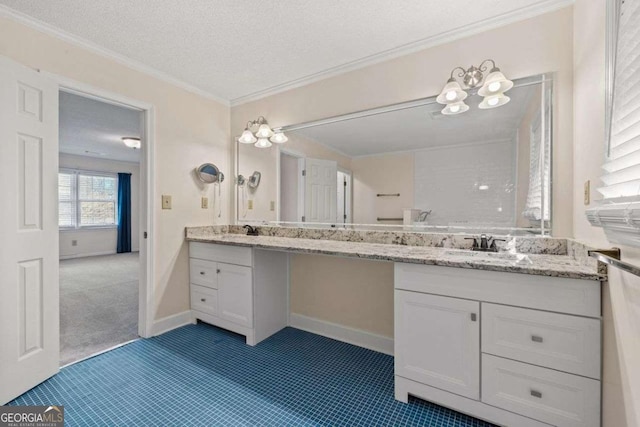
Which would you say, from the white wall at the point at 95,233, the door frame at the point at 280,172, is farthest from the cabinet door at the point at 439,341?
the white wall at the point at 95,233

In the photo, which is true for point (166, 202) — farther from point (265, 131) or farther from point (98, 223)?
point (98, 223)

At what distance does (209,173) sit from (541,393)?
2890 millimetres

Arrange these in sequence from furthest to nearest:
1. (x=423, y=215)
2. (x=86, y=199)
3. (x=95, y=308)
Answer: (x=86, y=199), (x=95, y=308), (x=423, y=215)

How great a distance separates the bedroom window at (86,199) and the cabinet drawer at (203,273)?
544cm

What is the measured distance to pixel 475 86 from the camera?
1.78m

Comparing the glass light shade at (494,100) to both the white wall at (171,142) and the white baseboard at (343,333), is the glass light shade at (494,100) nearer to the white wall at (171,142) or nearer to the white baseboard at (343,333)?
the white baseboard at (343,333)

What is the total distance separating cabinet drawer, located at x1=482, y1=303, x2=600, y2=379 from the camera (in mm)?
1171

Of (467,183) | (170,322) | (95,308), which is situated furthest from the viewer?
(95,308)

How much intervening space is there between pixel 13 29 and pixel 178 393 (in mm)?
2414

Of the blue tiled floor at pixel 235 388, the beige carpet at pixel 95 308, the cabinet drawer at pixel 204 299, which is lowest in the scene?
the blue tiled floor at pixel 235 388

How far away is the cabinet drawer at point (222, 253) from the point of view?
2297mm

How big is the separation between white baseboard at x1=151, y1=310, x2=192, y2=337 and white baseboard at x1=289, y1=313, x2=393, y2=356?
997 millimetres

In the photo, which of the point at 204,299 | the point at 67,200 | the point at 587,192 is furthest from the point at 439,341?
the point at 67,200

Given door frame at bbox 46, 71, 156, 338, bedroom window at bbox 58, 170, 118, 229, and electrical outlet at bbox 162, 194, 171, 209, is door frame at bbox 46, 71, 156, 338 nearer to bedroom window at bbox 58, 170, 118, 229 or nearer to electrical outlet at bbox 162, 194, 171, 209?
electrical outlet at bbox 162, 194, 171, 209
